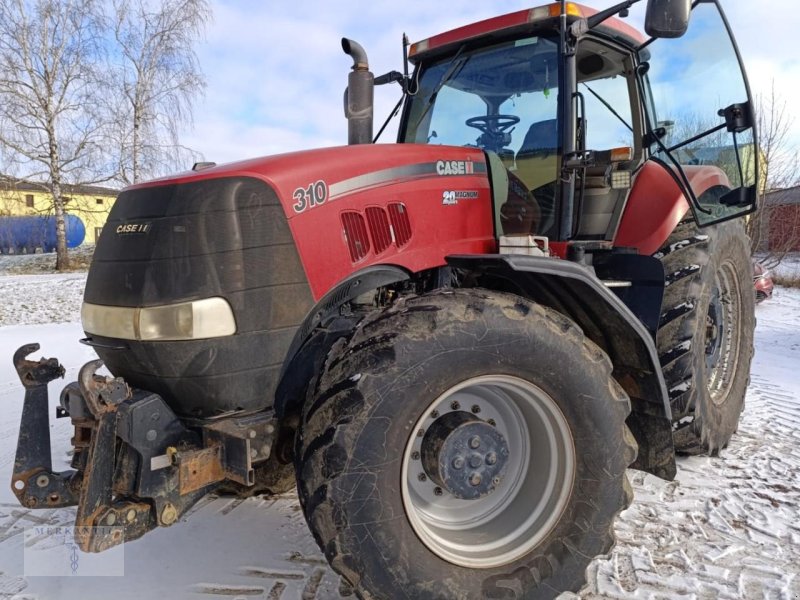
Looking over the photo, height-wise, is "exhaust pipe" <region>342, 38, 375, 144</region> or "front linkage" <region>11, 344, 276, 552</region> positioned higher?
"exhaust pipe" <region>342, 38, 375, 144</region>

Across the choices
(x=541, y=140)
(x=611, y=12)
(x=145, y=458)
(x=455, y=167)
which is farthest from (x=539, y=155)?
(x=145, y=458)

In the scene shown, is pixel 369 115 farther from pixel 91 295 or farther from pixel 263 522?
pixel 263 522

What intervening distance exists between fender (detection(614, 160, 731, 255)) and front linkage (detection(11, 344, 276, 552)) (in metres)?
2.36

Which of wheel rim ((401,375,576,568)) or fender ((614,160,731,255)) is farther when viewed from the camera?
fender ((614,160,731,255))

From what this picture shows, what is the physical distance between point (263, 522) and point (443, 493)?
1.20 m

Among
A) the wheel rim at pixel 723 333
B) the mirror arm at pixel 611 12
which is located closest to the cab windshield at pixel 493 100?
the mirror arm at pixel 611 12

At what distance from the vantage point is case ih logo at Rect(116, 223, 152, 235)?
2164mm

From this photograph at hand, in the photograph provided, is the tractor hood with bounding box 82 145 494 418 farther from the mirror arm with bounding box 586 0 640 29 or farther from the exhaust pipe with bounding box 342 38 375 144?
the mirror arm with bounding box 586 0 640 29

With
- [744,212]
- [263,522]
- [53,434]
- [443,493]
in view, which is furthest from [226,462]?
[744,212]

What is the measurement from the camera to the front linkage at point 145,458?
6.42ft

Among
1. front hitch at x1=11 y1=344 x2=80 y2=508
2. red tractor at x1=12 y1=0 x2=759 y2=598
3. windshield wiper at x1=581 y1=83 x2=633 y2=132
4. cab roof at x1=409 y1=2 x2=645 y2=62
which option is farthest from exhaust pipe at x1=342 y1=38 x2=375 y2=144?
front hitch at x1=11 y1=344 x2=80 y2=508

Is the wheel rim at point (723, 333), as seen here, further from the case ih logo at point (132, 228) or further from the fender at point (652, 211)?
the case ih logo at point (132, 228)

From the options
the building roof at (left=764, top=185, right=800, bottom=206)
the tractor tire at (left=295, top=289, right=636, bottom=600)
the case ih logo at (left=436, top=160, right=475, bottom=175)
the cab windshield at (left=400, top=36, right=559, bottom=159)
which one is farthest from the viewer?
the building roof at (left=764, top=185, right=800, bottom=206)

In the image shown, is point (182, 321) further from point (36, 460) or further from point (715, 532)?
point (715, 532)
